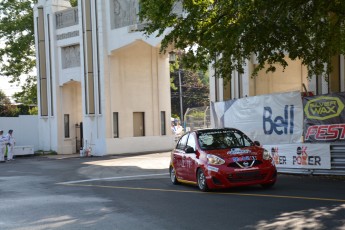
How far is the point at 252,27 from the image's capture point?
46.8 ft

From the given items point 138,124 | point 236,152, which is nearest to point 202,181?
point 236,152

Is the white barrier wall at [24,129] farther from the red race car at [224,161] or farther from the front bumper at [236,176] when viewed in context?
the front bumper at [236,176]

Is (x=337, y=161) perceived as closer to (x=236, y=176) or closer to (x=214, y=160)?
(x=236, y=176)

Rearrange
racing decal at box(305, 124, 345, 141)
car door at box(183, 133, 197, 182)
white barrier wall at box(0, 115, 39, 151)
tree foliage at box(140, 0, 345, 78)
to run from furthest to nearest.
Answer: white barrier wall at box(0, 115, 39, 151)
racing decal at box(305, 124, 345, 141)
car door at box(183, 133, 197, 182)
tree foliage at box(140, 0, 345, 78)

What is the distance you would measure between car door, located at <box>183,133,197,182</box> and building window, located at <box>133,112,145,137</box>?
63.7 ft

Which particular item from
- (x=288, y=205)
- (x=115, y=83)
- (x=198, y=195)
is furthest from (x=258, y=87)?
(x=288, y=205)

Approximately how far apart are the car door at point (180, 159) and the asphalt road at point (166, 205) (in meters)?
0.43

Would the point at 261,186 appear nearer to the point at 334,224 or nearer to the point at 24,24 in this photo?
the point at 334,224

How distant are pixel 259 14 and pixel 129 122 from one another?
2030 cm

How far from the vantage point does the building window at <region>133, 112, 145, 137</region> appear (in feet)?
111

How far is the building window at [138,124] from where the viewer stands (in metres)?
33.9

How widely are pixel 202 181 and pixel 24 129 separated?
26924 mm

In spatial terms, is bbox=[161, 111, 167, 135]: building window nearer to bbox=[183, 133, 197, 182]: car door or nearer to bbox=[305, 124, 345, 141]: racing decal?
bbox=[305, 124, 345, 141]: racing decal

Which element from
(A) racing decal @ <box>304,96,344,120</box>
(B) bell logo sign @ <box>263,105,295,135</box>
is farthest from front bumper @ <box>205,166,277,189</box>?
(B) bell logo sign @ <box>263,105,295,135</box>
